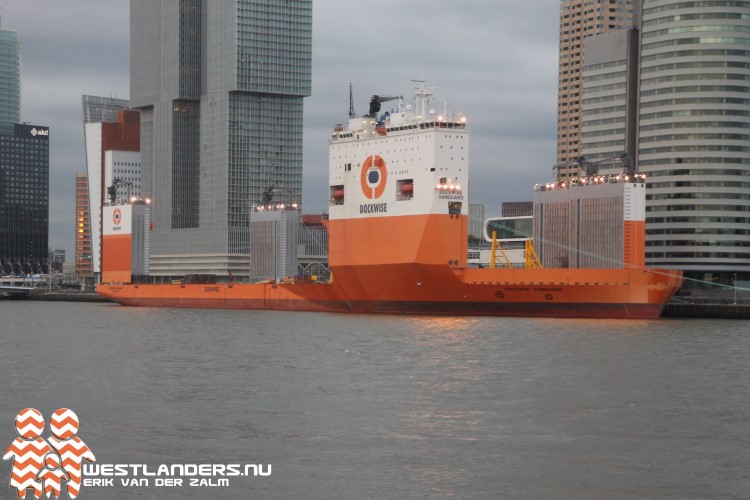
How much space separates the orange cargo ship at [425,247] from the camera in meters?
72.9

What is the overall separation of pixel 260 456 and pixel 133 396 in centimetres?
999

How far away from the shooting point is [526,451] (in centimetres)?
2634

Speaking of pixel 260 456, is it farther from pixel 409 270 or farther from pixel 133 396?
pixel 409 270

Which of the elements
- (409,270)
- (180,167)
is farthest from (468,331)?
(180,167)

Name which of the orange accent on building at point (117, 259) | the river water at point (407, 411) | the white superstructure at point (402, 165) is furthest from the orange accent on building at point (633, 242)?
the orange accent on building at point (117, 259)

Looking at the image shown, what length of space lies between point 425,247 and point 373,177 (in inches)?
296

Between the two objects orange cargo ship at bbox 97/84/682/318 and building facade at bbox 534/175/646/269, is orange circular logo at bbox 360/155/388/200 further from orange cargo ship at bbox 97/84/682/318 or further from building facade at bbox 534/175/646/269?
building facade at bbox 534/175/646/269

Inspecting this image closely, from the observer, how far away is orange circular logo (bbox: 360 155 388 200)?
259 ft

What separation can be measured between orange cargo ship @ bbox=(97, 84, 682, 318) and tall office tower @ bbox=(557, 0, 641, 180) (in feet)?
307

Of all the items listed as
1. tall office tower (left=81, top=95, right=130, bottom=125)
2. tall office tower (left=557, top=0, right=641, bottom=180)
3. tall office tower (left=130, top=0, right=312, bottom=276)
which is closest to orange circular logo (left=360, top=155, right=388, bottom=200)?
tall office tower (left=130, top=0, right=312, bottom=276)

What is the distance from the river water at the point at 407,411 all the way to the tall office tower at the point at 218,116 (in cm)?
8990

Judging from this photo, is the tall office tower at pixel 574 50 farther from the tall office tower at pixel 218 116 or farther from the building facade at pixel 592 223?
the building facade at pixel 592 223

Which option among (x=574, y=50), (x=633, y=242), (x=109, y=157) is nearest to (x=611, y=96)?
(x=633, y=242)

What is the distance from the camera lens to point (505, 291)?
244ft
